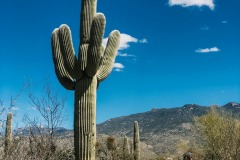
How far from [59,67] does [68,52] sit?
378mm

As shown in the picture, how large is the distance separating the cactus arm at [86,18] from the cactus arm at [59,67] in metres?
0.53

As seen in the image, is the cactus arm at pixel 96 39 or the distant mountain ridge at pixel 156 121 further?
the distant mountain ridge at pixel 156 121

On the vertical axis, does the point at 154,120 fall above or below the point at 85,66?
above

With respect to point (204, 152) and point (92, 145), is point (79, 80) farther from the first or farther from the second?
point (204, 152)

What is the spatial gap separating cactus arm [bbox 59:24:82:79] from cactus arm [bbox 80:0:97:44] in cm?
28

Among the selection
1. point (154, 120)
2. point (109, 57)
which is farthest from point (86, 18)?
point (154, 120)

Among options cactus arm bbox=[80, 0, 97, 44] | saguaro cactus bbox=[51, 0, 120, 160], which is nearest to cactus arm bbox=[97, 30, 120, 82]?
saguaro cactus bbox=[51, 0, 120, 160]

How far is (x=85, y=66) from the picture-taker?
8.07 metres

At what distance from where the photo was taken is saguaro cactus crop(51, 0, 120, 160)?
7769mm

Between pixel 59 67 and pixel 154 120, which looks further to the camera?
pixel 154 120

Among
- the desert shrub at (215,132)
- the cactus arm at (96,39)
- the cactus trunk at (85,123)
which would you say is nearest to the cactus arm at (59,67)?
the cactus trunk at (85,123)

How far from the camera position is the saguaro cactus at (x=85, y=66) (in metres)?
7.77

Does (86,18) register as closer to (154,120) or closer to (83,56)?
(83,56)

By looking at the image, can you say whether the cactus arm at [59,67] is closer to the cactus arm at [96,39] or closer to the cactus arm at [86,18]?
the cactus arm at [86,18]
